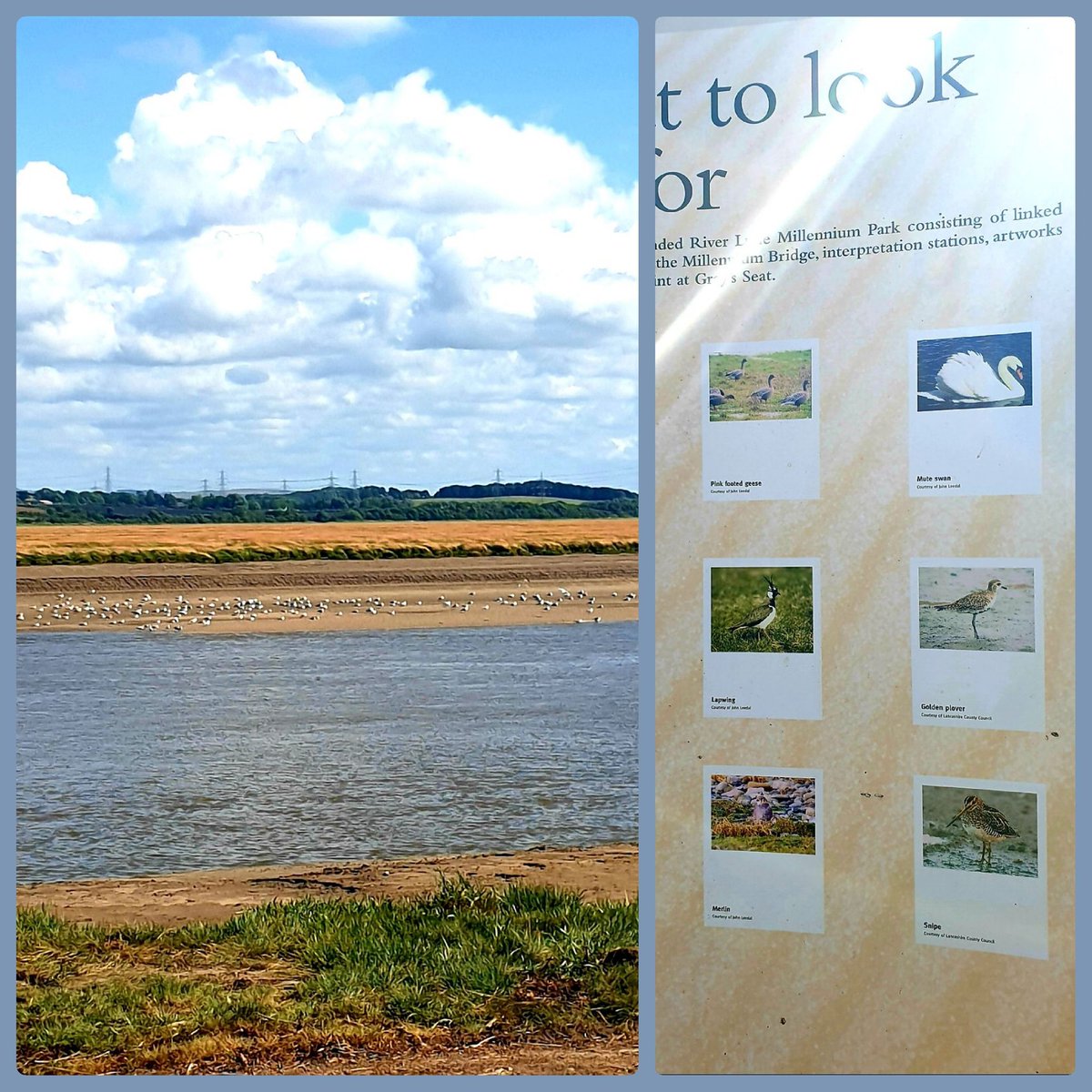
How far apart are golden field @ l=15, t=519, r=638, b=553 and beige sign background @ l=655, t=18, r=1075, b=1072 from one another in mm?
282

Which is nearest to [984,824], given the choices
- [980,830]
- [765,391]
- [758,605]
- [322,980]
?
[980,830]

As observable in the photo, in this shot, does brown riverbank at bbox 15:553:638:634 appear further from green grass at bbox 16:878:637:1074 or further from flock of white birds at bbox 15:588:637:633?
green grass at bbox 16:878:637:1074

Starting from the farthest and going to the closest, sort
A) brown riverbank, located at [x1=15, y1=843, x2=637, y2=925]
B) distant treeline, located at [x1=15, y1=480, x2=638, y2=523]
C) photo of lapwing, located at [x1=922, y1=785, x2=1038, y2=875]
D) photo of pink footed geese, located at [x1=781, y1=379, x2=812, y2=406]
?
distant treeline, located at [x1=15, y1=480, x2=638, y2=523]
brown riverbank, located at [x1=15, y1=843, x2=637, y2=925]
photo of pink footed geese, located at [x1=781, y1=379, x2=812, y2=406]
photo of lapwing, located at [x1=922, y1=785, x2=1038, y2=875]

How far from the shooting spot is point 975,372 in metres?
2.81

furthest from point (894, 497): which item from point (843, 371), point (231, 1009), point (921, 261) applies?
point (231, 1009)

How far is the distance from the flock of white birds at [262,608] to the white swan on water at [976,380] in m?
0.90

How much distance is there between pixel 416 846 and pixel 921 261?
186cm

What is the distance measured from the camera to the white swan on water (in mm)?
2789

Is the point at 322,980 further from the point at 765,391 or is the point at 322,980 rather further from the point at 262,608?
the point at 765,391

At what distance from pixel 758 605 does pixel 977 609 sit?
1.63ft

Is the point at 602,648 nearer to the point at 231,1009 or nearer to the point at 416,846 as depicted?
the point at 416,846

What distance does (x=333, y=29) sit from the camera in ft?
10.2

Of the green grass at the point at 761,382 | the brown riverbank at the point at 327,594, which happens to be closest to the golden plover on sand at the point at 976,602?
the green grass at the point at 761,382

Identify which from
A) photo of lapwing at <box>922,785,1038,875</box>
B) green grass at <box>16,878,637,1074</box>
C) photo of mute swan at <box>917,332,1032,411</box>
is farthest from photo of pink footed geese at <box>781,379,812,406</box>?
green grass at <box>16,878,637,1074</box>
